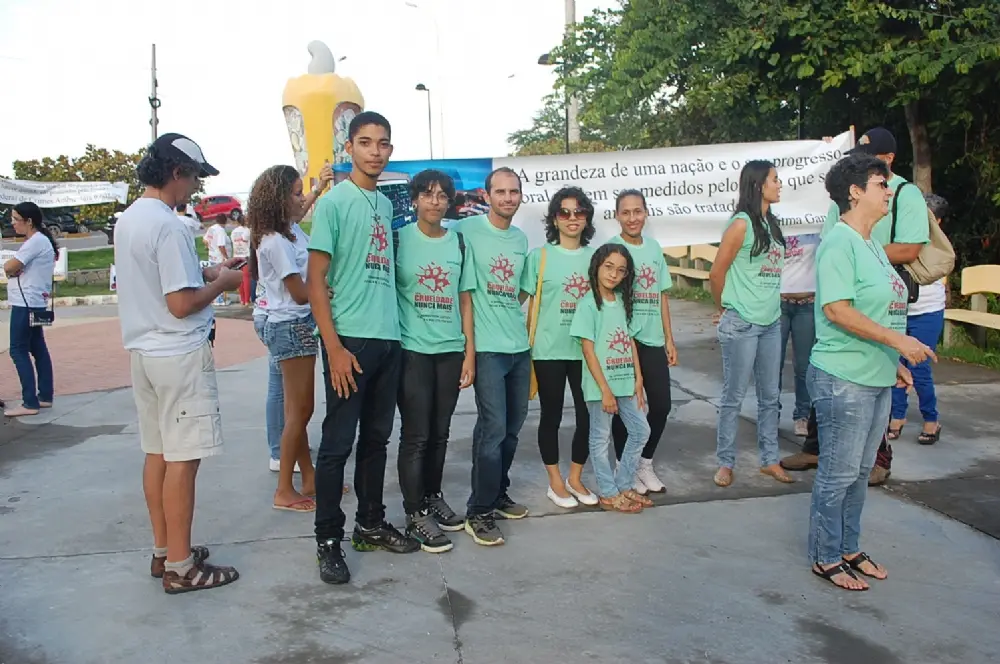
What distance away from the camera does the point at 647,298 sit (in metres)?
4.66

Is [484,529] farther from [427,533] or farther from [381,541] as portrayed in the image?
[381,541]

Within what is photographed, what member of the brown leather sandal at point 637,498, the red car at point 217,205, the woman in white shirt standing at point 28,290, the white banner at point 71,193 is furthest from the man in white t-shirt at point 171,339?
the red car at point 217,205

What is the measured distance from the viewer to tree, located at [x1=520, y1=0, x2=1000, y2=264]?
812cm

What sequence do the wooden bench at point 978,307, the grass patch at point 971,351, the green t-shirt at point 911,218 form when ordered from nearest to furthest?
the green t-shirt at point 911,218
the wooden bench at point 978,307
the grass patch at point 971,351

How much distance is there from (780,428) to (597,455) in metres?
2.32

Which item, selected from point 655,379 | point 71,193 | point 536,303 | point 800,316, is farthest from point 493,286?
point 71,193

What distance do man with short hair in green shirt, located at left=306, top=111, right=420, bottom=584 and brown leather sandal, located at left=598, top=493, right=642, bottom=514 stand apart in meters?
1.48

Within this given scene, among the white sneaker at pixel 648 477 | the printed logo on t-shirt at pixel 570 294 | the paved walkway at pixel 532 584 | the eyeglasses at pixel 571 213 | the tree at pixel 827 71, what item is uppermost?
the tree at pixel 827 71

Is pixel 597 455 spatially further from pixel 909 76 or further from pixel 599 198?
pixel 909 76

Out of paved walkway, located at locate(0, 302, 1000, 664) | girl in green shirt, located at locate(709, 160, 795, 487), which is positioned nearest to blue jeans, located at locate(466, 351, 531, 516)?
paved walkway, located at locate(0, 302, 1000, 664)

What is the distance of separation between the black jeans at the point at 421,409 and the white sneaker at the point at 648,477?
133 cm

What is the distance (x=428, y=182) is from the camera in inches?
155

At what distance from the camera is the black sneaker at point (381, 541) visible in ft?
13.2

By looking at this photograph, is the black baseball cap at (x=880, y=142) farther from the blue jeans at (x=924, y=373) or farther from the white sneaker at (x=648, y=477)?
the white sneaker at (x=648, y=477)
